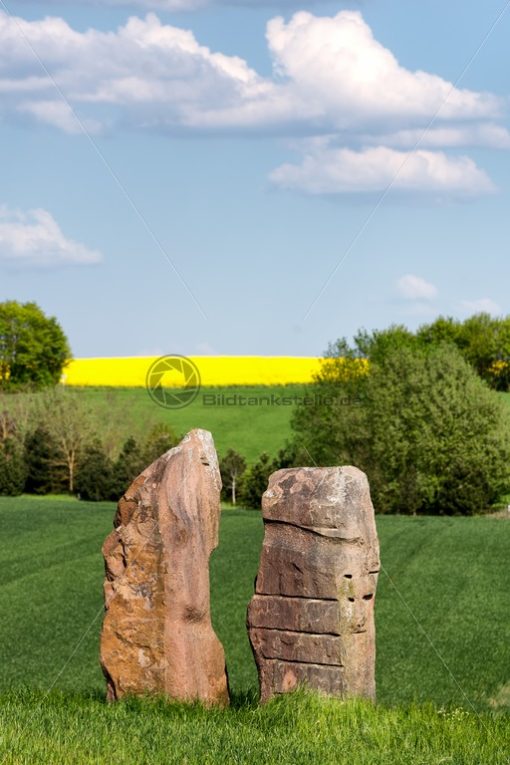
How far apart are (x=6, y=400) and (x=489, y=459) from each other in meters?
35.2

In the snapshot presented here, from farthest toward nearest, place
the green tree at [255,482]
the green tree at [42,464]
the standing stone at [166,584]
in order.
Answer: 1. the green tree at [42,464]
2. the green tree at [255,482]
3. the standing stone at [166,584]

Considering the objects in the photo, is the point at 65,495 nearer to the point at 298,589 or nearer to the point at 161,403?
the point at 161,403

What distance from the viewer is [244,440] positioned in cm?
9300

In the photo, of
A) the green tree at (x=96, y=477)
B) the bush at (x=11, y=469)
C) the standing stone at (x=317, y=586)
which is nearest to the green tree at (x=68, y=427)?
the bush at (x=11, y=469)

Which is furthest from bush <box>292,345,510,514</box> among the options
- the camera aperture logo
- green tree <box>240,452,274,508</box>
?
the camera aperture logo

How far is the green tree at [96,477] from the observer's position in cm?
7312

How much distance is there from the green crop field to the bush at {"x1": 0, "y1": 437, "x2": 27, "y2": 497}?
9995 millimetres

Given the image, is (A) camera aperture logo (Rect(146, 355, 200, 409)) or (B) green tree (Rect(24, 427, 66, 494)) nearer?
(B) green tree (Rect(24, 427, 66, 494))

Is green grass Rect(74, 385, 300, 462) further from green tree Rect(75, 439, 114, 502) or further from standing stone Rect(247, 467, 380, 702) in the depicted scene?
standing stone Rect(247, 467, 380, 702)

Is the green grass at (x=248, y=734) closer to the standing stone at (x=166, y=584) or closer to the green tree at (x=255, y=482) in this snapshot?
the standing stone at (x=166, y=584)

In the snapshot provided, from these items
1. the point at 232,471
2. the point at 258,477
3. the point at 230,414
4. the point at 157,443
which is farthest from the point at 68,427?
the point at 230,414

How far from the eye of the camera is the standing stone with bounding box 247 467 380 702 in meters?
14.6

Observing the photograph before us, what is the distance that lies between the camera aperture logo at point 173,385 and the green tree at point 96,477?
54.6 ft

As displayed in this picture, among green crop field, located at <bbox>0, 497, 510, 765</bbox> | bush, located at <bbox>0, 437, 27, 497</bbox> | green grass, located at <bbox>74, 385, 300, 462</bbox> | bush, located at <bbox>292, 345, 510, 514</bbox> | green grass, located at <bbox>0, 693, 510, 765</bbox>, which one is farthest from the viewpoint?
green grass, located at <bbox>74, 385, 300, 462</bbox>
